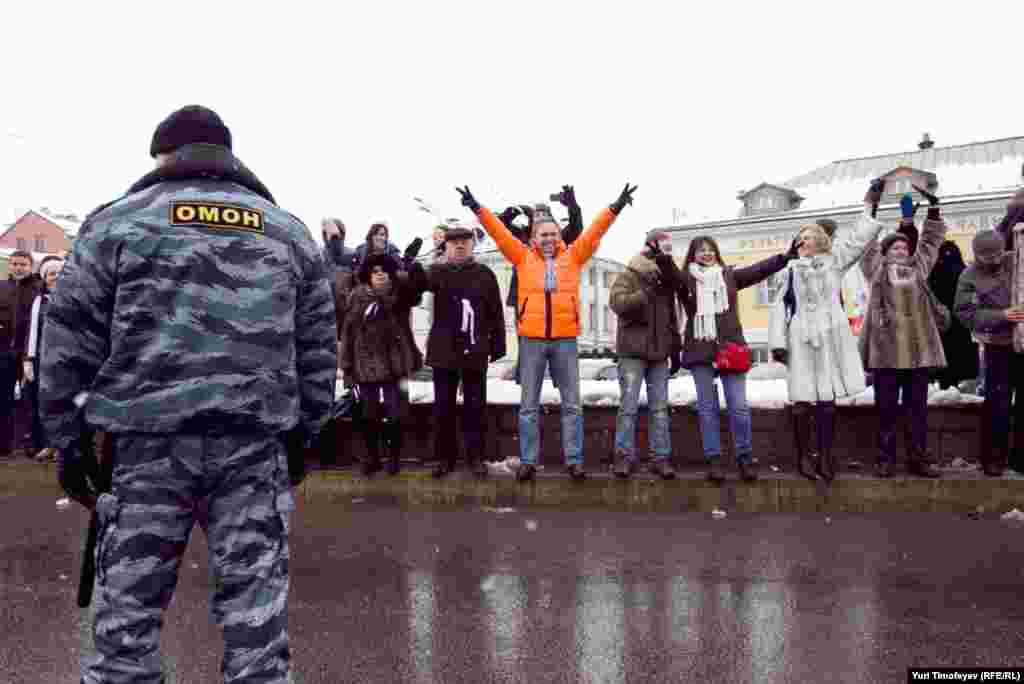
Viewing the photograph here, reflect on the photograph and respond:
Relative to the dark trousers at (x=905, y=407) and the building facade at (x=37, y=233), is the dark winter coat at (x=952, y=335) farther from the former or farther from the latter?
the building facade at (x=37, y=233)

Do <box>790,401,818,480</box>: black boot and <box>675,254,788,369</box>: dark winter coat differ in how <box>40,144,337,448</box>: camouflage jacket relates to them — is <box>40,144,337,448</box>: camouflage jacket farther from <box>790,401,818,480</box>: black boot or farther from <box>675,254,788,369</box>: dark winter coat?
<box>790,401,818,480</box>: black boot

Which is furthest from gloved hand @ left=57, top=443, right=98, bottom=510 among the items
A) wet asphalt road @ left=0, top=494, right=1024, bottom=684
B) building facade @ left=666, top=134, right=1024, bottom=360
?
building facade @ left=666, top=134, right=1024, bottom=360

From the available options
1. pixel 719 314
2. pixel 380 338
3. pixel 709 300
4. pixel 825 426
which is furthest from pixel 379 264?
pixel 825 426

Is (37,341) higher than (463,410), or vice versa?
(37,341)

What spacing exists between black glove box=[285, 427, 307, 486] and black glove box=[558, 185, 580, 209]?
18.9ft

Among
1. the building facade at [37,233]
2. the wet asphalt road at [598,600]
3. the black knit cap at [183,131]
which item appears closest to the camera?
the black knit cap at [183,131]

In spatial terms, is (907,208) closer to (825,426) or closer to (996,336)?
(996,336)

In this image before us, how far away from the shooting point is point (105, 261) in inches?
104

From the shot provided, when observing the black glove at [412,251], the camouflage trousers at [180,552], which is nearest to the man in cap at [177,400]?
the camouflage trousers at [180,552]

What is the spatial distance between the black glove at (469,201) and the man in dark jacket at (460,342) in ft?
1.39

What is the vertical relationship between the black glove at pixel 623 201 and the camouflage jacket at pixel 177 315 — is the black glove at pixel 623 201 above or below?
above

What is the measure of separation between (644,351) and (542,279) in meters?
1.08

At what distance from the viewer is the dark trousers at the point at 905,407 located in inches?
292

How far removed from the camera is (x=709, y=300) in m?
7.76
